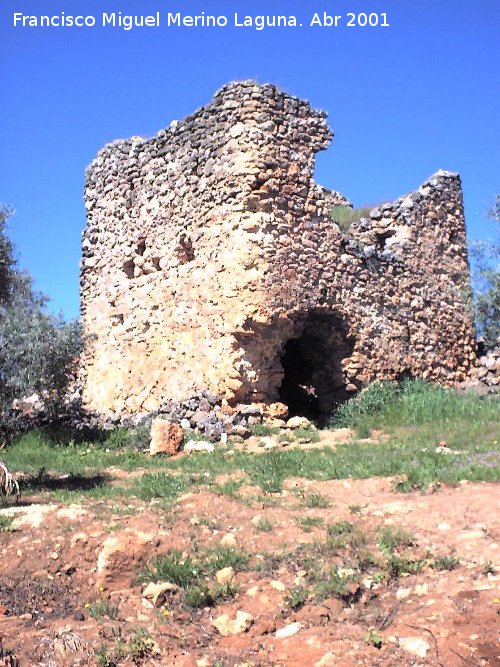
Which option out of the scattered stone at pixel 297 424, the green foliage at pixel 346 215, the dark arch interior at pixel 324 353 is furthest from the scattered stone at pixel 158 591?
the green foliage at pixel 346 215

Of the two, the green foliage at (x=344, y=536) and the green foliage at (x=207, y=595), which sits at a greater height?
the green foliage at (x=344, y=536)

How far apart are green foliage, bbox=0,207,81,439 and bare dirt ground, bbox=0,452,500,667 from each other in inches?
163

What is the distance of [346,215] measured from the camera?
1591cm

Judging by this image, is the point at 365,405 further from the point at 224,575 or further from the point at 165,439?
the point at 224,575

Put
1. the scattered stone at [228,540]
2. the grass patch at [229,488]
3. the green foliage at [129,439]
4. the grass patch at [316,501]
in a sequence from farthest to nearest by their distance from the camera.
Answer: the green foliage at [129,439] → the grass patch at [229,488] → the grass patch at [316,501] → the scattered stone at [228,540]

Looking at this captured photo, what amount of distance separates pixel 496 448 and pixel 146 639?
5.72 m

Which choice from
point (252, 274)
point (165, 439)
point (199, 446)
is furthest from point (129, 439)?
point (252, 274)

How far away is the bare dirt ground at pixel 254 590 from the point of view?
354 centimetres

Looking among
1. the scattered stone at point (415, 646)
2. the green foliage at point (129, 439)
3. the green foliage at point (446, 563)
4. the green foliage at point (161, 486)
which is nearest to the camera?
the scattered stone at point (415, 646)

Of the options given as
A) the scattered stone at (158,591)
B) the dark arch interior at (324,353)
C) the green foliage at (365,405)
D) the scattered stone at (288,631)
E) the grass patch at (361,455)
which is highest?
the dark arch interior at (324,353)

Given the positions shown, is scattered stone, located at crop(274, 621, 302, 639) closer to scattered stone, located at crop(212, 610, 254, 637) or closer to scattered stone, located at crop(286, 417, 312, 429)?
scattered stone, located at crop(212, 610, 254, 637)

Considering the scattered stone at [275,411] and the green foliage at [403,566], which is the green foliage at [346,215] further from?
the green foliage at [403,566]

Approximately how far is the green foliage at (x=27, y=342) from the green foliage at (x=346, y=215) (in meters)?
7.06

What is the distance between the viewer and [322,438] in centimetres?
1012
